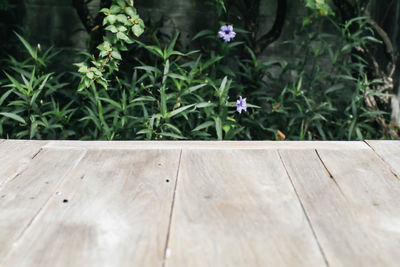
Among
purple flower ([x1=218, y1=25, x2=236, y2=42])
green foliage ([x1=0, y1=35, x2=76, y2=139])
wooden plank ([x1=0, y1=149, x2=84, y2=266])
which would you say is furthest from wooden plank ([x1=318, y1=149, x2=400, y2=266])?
green foliage ([x1=0, y1=35, x2=76, y2=139])

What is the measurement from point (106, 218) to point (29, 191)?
0.77ft

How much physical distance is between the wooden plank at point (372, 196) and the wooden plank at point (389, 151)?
0.07 ft

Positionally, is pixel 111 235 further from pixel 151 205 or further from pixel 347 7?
pixel 347 7

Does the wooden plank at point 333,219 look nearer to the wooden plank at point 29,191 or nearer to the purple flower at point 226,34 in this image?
the wooden plank at point 29,191

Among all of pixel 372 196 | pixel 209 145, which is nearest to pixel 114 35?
pixel 209 145

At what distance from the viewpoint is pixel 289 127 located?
230 centimetres

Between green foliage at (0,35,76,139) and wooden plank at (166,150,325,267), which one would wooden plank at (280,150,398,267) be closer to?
wooden plank at (166,150,325,267)

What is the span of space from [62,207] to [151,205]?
0.18m

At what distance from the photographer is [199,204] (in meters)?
1.00

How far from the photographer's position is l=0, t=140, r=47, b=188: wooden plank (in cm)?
116

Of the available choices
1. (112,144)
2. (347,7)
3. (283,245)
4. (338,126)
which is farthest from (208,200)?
(347,7)

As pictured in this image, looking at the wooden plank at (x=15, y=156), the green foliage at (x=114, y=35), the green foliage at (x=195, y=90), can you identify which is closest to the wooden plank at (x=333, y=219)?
the wooden plank at (x=15, y=156)

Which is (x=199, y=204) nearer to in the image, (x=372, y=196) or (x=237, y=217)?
(x=237, y=217)

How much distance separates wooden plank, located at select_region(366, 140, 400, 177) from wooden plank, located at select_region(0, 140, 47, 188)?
0.95 m
